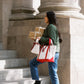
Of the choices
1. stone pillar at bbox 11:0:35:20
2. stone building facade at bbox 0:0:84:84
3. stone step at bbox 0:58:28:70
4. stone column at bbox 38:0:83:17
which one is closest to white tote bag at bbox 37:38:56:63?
stone building facade at bbox 0:0:84:84

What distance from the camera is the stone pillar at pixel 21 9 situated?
374 inches

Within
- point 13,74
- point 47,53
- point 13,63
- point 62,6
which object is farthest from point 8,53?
point 47,53

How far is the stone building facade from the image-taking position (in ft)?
25.8

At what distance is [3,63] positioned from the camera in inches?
314

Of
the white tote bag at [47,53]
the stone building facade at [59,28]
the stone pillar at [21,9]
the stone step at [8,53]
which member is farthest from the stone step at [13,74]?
the stone pillar at [21,9]

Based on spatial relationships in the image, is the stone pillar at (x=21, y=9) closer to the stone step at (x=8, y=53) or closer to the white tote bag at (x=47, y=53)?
the stone step at (x=8, y=53)

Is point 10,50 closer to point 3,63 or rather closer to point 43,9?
point 3,63

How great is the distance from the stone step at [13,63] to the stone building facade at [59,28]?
0.22 meters

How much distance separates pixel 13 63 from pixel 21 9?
7.13ft

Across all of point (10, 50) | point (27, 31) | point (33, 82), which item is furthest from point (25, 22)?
point (33, 82)

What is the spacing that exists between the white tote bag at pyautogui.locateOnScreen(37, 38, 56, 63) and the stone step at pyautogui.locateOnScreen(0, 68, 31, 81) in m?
1.25

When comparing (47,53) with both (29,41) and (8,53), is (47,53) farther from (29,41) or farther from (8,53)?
(8,53)

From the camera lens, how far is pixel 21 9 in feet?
31.5

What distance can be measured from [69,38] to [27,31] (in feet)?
4.94
